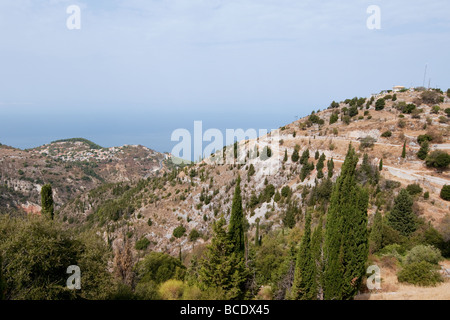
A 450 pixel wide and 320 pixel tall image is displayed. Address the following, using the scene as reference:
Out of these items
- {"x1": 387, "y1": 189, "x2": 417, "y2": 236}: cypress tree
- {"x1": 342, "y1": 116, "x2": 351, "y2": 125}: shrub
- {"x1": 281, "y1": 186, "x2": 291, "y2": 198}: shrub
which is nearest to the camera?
{"x1": 387, "y1": 189, "x2": 417, "y2": 236}: cypress tree

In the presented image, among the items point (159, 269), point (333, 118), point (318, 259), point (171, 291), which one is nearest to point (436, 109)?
point (333, 118)

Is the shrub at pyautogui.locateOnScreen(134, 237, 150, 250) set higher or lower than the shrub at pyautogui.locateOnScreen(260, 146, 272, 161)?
lower

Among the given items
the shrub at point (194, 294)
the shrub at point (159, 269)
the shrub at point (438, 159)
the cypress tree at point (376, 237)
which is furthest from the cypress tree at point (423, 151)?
the shrub at point (194, 294)

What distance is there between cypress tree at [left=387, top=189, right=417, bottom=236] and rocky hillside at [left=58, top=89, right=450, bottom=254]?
3020 millimetres

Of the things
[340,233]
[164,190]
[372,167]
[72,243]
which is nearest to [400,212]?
[372,167]

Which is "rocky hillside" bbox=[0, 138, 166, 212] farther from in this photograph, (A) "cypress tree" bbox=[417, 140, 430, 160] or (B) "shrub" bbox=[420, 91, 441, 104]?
(B) "shrub" bbox=[420, 91, 441, 104]

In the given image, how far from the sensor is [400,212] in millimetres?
27562

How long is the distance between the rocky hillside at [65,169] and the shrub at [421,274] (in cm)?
9007

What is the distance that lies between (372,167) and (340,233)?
27850mm

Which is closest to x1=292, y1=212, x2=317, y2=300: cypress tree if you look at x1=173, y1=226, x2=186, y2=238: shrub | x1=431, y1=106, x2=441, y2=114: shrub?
x1=173, y1=226, x2=186, y2=238: shrub

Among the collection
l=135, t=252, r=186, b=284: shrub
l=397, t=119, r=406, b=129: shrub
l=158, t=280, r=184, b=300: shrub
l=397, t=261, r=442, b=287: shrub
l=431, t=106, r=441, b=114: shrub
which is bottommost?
l=135, t=252, r=186, b=284: shrub

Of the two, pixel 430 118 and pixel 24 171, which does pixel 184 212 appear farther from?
pixel 24 171

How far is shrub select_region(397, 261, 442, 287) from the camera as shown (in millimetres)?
17312

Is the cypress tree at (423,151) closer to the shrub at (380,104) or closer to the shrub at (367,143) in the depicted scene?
the shrub at (367,143)
